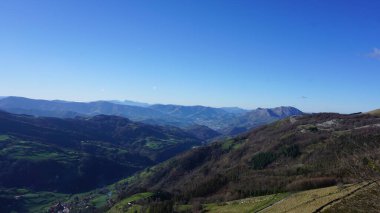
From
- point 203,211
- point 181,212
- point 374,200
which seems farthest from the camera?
point 181,212

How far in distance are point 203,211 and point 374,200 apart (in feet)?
333

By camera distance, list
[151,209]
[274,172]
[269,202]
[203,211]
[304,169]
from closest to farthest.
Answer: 1. [269,202]
2. [203,211]
3. [151,209]
4. [304,169]
5. [274,172]

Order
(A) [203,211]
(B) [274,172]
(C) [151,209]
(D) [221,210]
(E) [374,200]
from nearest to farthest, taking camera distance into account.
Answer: (E) [374,200] < (D) [221,210] < (A) [203,211] < (C) [151,209] < (B) [274,172]

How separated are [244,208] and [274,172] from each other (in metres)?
95.6

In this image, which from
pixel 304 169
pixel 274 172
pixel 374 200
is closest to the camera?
pixel 374 200

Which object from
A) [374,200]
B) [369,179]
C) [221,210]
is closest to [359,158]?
[369,179]

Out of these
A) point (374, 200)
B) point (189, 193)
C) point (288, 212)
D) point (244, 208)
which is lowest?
point (189, 193)

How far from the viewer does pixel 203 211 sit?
121188mm

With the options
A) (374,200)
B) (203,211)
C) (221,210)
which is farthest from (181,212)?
(374,200)

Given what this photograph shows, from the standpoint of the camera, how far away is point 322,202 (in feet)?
229

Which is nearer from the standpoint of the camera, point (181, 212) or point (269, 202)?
point (269, 202)

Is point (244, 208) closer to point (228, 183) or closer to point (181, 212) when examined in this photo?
point (181, 212)

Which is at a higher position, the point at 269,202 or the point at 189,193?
the point at 269,202

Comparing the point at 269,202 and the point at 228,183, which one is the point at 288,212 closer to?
the point at 269,202
